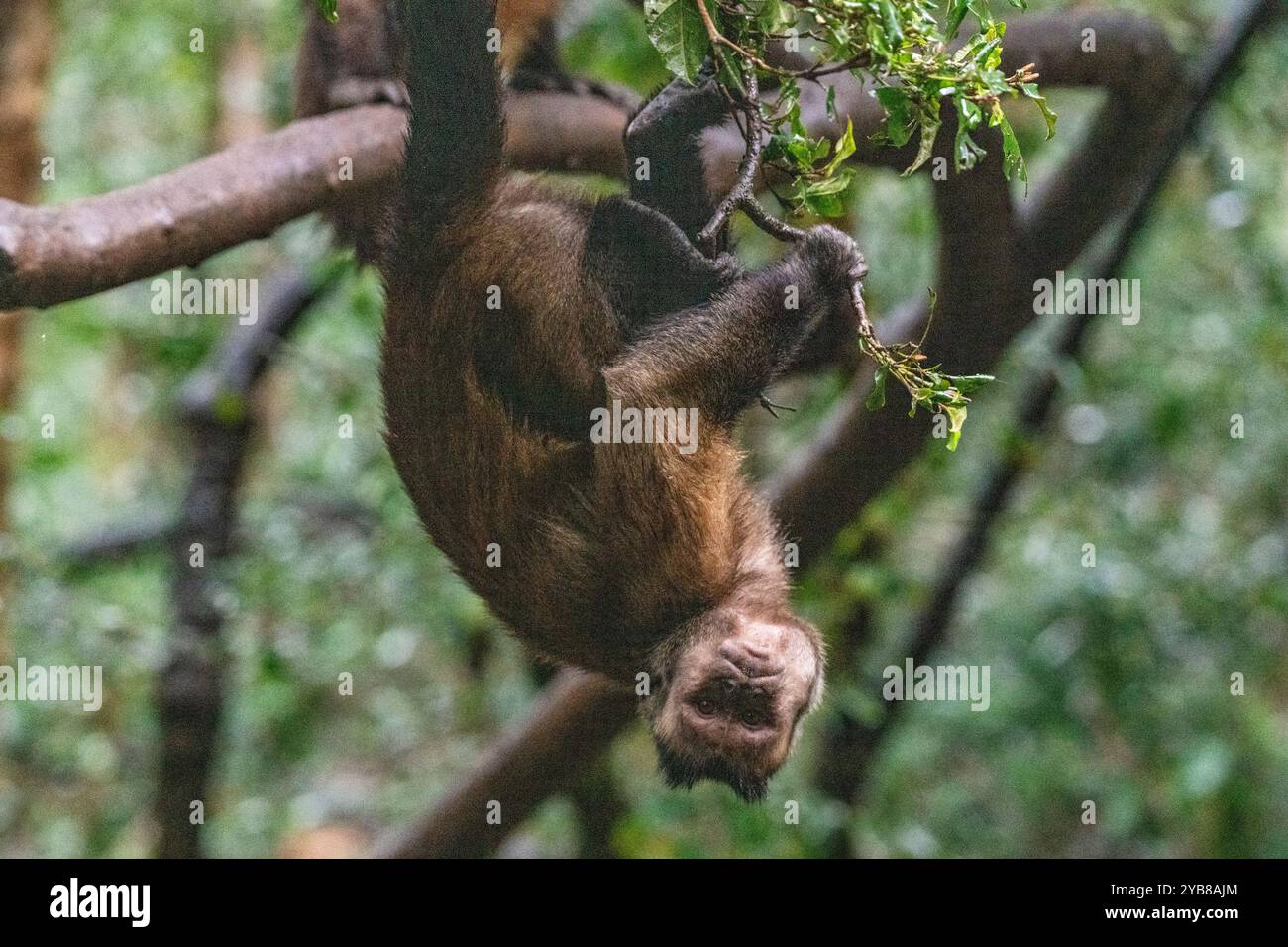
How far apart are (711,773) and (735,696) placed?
237mm

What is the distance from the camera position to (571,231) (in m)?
3.53

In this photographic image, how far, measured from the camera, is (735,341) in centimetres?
323

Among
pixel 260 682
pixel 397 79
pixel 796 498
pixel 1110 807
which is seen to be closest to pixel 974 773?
pixel 1110 807

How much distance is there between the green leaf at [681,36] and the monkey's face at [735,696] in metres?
1.62

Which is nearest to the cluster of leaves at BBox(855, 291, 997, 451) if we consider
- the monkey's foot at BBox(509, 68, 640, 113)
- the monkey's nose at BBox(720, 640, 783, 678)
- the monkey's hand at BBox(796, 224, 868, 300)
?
the monkey's hand at BBox(796, 224, 868, 300)

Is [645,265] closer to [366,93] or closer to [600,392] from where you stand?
[600,392]

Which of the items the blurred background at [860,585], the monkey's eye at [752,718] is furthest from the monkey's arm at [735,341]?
the blurred background at [860,585]

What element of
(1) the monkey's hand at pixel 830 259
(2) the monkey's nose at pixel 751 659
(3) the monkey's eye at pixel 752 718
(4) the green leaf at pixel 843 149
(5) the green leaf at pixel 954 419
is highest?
(4) the green leaf at pixel 843 149

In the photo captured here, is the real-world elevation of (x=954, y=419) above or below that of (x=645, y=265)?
below

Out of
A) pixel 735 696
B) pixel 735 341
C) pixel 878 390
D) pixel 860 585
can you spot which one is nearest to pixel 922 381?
pixel 878 390

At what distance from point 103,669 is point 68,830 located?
2.98 meters

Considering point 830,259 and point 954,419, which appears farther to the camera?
point 830,259

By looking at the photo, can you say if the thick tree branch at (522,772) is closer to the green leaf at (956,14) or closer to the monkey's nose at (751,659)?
the monkey's nose at (751,659)

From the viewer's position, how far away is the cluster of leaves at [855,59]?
2.26 m
